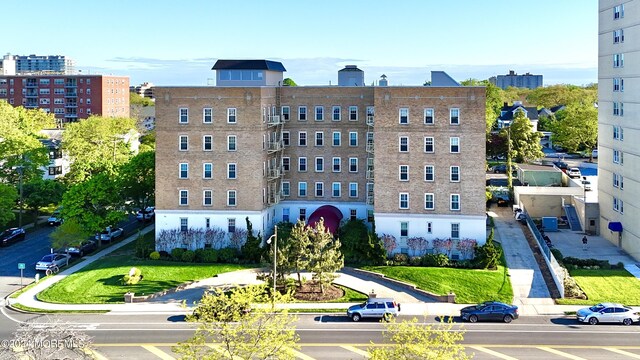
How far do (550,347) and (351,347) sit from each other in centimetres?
1090

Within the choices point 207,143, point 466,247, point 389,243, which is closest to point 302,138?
point 207,143

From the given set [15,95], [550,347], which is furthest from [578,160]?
[15,95]

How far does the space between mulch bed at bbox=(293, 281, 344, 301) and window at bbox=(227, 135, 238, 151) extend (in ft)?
49.3

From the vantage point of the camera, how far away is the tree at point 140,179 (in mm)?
66369

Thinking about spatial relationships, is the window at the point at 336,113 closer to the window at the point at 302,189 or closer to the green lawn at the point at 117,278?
the window at the point at 302,189

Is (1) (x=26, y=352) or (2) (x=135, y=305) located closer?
(1) (x=26, y=352)

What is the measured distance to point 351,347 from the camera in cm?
3609

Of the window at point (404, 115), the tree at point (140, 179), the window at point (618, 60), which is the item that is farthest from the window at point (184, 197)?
the window at point (618, 60)

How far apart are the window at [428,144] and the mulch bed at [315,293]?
15.2 metres

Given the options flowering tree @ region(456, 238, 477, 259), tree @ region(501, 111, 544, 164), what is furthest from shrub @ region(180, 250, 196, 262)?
tree @ region(501, 111, 544, 164)

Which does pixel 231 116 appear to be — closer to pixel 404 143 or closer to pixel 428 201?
pixel 404 143

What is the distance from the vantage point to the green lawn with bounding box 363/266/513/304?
4600cm

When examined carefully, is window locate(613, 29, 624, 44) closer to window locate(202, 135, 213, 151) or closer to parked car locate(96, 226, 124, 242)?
window locate(202, 135, 213, 151)

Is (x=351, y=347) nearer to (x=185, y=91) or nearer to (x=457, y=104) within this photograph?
(x=457, y=104)
